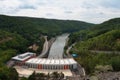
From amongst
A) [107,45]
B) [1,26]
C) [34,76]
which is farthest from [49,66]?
[1,26]

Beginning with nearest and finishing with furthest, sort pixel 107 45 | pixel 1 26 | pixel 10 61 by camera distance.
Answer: pixel 10 61, pixel 107 45, pixel 1 26

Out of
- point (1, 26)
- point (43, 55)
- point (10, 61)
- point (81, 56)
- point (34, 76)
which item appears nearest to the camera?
point (34, 76)

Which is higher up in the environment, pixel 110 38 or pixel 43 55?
pixel 110 38

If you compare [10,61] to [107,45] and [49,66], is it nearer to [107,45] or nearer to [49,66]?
[49,66]

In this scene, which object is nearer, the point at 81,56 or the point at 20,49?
the point at 81,56

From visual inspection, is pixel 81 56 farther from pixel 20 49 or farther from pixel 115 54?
pixel 20 49

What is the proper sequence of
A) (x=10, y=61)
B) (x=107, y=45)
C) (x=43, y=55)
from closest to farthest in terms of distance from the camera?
(x=10, y=61)
(x=107, y=45)
(x=43, y=55)

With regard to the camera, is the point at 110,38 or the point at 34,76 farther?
the point at 110,38

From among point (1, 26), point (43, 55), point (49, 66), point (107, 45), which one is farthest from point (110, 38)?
point (1, 26)

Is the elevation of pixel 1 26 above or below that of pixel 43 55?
above

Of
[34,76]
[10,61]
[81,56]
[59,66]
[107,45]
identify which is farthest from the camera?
[107,45]
